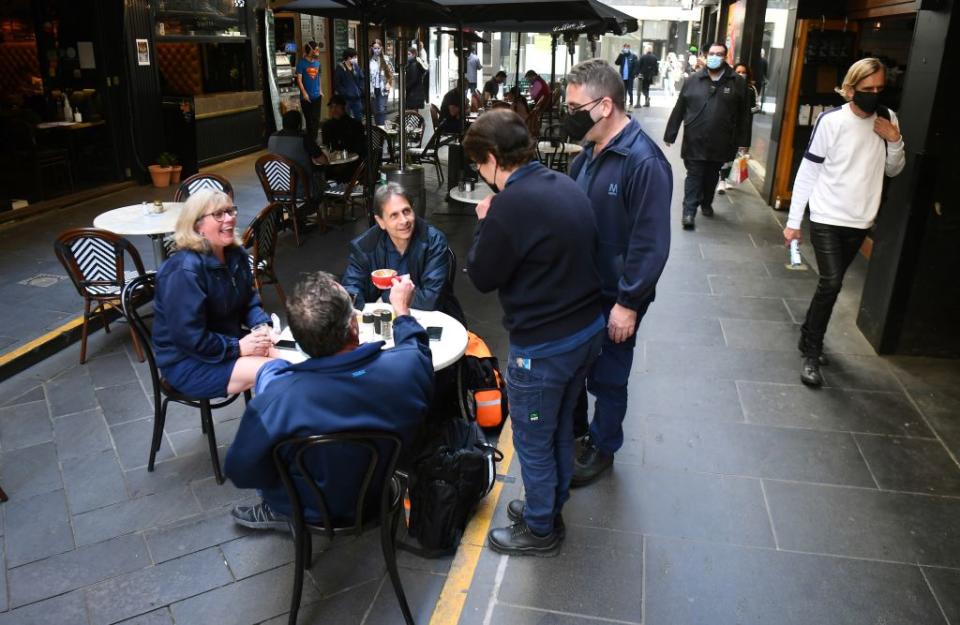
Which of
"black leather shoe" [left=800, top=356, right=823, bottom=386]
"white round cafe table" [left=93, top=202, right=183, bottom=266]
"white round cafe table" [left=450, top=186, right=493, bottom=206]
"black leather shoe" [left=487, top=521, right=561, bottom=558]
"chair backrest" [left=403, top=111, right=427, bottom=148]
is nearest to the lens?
"black leather shoe" [left=487, top=521, right=561, bottom=558]

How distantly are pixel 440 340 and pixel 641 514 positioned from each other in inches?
47.8

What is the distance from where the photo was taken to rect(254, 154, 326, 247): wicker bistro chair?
725 centimetres

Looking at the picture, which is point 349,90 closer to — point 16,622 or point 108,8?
point 108,8

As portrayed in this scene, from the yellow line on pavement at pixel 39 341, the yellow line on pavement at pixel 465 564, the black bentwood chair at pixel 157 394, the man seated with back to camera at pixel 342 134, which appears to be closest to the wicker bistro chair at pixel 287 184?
the man seated with back to camera at pixel 342 134

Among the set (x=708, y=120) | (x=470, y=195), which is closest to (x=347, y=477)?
(x=470, y=195)

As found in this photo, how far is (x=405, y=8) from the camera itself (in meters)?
6.61

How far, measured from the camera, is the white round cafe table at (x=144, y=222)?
206 inches

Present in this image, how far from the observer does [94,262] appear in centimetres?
486

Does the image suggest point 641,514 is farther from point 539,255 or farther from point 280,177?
point 280,177

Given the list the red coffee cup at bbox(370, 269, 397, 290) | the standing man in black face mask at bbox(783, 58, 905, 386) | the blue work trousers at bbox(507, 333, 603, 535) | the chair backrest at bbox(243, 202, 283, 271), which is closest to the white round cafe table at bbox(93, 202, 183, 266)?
the chair backrest at bbox(243, 202, 283, 271)

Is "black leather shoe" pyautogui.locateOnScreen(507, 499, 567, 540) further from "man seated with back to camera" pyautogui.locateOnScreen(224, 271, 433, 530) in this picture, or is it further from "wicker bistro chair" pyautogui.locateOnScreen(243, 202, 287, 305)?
"wicker bistro chair" pyautogui.locateOnScreen(243, 202, 287, 305)

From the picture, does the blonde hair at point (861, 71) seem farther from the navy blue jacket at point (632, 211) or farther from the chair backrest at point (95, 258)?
the chair backrest at point (95, 258)

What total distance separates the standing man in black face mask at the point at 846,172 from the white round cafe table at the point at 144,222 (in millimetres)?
4164

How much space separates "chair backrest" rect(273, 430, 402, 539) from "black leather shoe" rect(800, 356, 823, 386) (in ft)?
10.2
